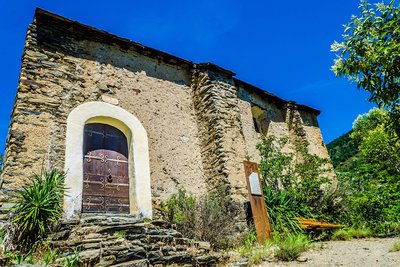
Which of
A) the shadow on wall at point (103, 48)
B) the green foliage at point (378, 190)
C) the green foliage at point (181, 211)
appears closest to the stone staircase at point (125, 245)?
the green foliage at point (181, 211)

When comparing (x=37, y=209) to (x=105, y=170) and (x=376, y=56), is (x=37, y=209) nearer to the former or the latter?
(x=105, y=170)

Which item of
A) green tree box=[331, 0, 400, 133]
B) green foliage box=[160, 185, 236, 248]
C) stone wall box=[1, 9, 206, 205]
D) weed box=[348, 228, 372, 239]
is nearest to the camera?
green tree box=[331, 0, 400, 133]

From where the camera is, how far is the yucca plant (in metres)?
4.54

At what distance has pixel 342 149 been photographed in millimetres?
30719

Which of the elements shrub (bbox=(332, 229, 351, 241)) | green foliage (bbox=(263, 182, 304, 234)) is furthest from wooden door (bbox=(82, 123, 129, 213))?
shrub (bbox=(332, 229, 351, 241))

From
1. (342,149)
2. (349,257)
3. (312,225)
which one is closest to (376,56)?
(349,257)

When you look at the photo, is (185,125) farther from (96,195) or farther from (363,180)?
(363,180)

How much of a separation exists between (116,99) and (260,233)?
4.71 meters

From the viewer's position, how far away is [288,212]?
777cm

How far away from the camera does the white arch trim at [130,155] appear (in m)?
5.80

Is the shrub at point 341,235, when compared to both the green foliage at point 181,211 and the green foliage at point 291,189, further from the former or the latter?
the green foliage at point 181,211

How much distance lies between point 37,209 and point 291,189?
678 centimetres

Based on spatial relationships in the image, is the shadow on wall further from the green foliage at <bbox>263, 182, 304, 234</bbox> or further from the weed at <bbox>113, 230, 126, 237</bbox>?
the weed at <bbox>113, 230, 126, 237</bbox>

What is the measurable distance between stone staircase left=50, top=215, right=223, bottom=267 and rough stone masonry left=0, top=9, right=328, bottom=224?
102cm
